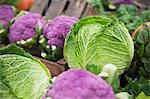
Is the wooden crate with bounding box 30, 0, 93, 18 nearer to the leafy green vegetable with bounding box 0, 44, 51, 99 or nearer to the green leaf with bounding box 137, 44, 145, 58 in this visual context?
the green leaf with bounding box 137, 44, 145, 58

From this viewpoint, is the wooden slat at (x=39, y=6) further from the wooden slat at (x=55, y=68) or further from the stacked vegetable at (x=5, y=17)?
the wooden slat at (x=55, y=68)

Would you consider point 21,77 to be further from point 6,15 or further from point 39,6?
point 39,6

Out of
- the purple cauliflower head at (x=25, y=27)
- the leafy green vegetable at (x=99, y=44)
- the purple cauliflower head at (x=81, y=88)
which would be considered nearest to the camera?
the purple cauliflower head at (x=81, y=88)

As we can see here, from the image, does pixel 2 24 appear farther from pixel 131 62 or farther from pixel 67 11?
pixel 131 62

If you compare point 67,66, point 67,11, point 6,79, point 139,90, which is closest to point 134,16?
point 67,11

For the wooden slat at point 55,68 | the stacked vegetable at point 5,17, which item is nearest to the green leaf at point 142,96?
the wooden slat at point 55,68

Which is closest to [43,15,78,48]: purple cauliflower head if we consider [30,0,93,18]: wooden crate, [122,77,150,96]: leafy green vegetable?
[122,77,150,96]: leafy green vegetable
